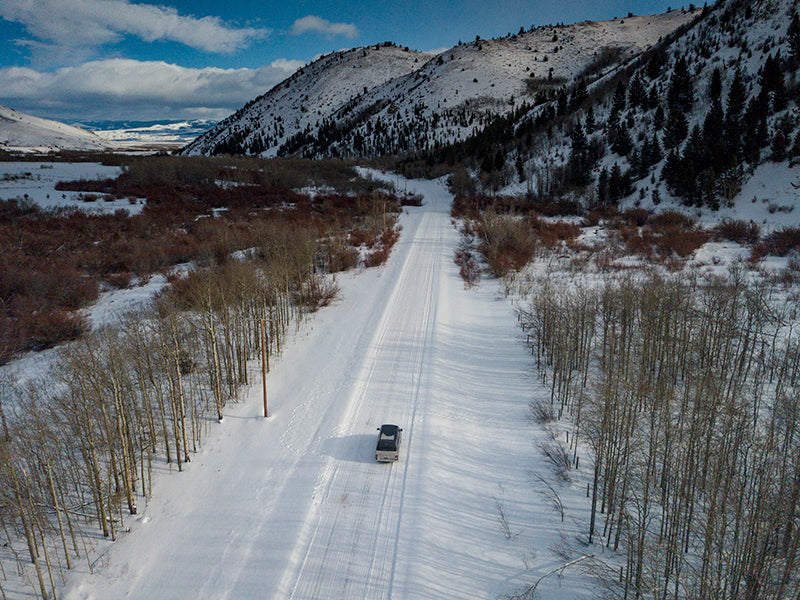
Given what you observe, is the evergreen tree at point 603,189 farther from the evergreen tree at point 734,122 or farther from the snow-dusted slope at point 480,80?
the snow-dusted slope at point 480,80

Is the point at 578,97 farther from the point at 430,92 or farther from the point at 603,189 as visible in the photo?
the point at 430,92

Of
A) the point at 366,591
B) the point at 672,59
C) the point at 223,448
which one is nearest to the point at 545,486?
the point at 366,591

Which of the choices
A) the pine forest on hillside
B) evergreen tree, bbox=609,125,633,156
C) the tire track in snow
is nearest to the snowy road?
the tire track in snow

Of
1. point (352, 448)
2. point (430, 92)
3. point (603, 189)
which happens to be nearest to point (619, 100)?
point (603, 189)

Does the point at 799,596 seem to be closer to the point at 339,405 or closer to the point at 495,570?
the point at 495,570

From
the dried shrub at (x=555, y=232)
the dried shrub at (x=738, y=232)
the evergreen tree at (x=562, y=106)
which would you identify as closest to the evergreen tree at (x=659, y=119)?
the dried shrub at (x=555, y=232)
